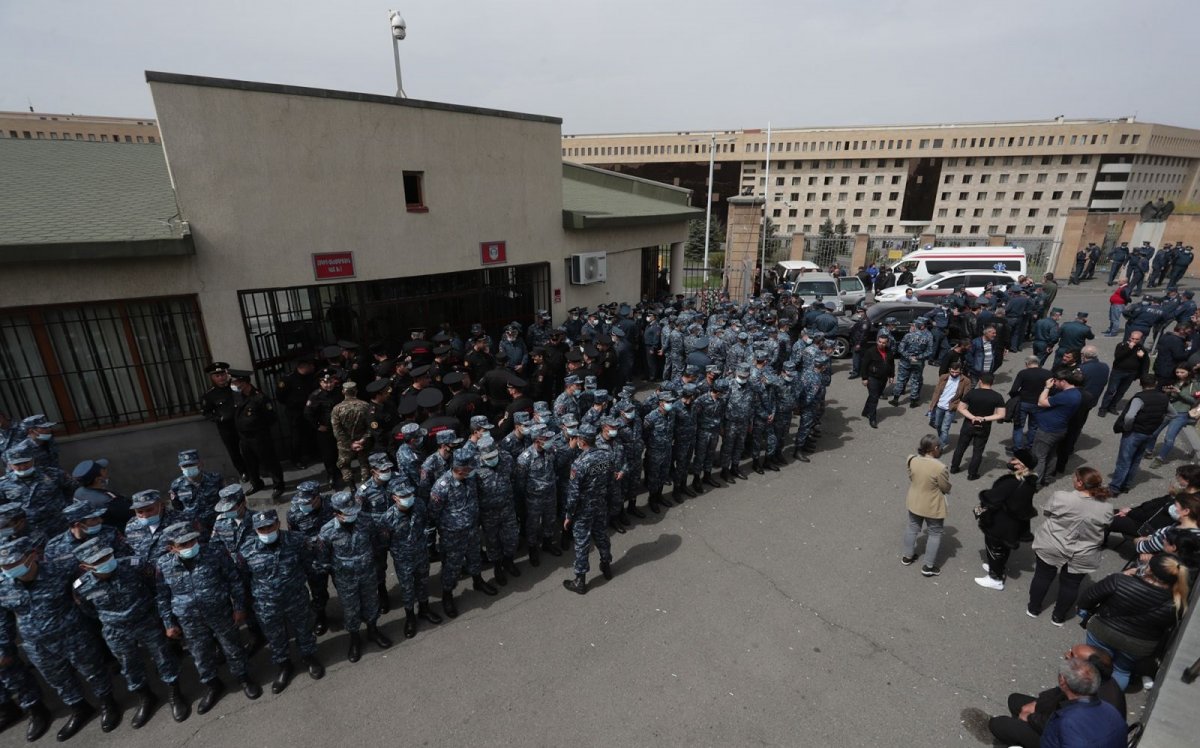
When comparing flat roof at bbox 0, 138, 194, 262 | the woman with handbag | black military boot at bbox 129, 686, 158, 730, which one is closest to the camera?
black military boot at bbox 129, 686, 158, 730

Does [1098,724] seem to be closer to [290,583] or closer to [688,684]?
[688,684]

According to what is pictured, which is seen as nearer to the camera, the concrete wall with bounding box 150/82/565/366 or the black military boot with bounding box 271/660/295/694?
the black military boot with bounding box 271/660/295/694

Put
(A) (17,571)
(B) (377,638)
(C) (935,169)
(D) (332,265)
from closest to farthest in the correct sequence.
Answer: (A) (17,571) < (B) (377,638) < (D) (332,265) < (C) (935,169)

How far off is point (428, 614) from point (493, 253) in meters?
7.01

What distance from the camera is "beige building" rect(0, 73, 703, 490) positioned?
6875mm

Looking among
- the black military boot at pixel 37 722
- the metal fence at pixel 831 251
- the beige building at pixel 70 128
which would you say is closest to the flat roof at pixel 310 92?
the black military boot at pixel 37 722

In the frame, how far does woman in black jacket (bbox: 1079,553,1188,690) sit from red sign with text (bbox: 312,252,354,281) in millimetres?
9614

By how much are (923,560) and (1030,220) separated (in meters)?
78.0

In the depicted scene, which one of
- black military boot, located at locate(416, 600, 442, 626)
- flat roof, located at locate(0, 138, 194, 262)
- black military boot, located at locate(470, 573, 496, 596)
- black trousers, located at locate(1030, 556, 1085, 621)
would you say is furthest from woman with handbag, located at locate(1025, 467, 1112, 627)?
flat roof, located at locate(0, 138, 194, 262)

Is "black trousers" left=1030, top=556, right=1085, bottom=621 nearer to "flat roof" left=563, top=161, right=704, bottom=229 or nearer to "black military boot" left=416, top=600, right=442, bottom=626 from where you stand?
"black military boot" left=416, top=600, right=442, bottom=626

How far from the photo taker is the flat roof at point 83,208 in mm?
6473

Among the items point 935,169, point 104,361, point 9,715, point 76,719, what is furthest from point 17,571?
point 935,169

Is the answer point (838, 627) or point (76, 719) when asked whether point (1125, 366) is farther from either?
point (76, 719)

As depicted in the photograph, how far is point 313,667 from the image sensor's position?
479cm
